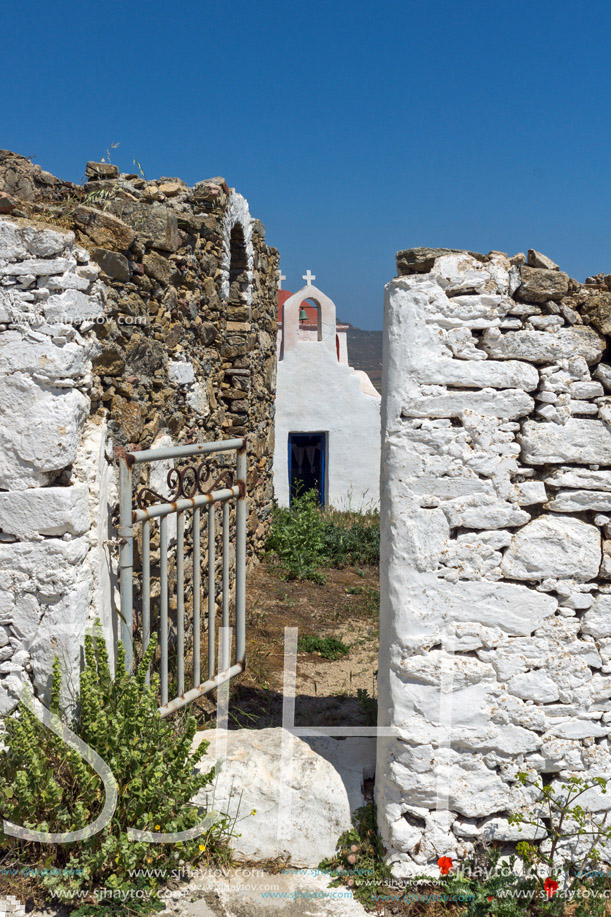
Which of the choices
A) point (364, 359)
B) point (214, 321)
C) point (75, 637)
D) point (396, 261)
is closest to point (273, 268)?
point (214, 321)

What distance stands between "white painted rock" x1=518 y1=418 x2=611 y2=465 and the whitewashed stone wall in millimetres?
1738

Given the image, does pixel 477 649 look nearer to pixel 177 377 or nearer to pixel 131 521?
pixel 131 521

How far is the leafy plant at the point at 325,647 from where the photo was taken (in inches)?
197

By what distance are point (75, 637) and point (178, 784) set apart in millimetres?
686

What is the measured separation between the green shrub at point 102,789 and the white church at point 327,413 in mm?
8109

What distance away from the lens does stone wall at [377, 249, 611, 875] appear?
2463 millimetres

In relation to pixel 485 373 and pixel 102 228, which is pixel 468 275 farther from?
pixel 102 228

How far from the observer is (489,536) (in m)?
2.48

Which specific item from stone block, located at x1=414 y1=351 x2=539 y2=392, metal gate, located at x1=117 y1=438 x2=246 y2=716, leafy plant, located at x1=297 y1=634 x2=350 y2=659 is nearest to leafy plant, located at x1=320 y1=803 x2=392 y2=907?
metal gate, located at x1=117 y1=438 x2=246 y2=716

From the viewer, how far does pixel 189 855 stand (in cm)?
252

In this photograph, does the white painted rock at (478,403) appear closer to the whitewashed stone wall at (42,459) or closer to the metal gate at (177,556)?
the metal gate at (177,556)

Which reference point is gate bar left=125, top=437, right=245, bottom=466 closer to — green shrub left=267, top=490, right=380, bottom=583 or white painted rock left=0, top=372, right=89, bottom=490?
white painted rock left=0, top=372, right=89, bottom=490

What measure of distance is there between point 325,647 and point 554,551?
2.90 meters

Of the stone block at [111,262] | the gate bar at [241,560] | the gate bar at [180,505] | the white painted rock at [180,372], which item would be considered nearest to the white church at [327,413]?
the white painted rock at [180,372]
